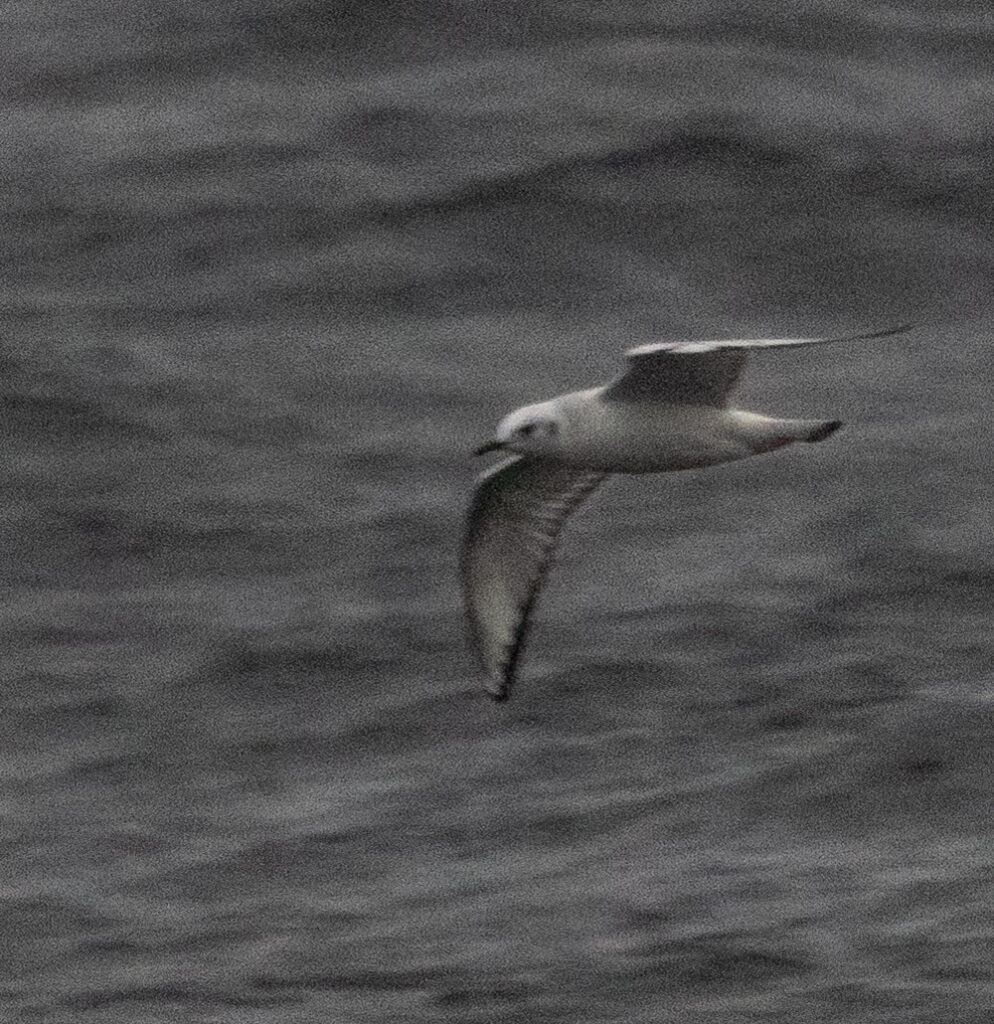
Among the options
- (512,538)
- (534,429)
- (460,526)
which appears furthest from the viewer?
(460,526)

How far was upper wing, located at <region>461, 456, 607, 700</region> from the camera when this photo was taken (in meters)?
14.9

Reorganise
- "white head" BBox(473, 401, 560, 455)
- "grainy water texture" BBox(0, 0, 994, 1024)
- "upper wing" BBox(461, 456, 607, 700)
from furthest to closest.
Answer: "grainy water texture" BBox(0, 0, 994, 1024), "upper wing" BBox(461, 456, 607, 700), "white head" BBox(473, 401, 560, 455)

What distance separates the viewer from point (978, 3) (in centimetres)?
3091

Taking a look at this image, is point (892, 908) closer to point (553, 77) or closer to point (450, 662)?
point (450, 662)

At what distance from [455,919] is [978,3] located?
15046mm

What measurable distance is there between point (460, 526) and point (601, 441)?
9757 mm

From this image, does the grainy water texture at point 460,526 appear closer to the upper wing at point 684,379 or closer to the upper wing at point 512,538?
the upper wing at point 512,538

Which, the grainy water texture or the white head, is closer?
the white head

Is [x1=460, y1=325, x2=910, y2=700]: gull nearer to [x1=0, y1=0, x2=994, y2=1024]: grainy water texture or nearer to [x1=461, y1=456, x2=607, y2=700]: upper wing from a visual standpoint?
[x1=461, y1=456, x2=607, y2=700]: upper wing

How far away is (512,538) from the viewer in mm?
14961

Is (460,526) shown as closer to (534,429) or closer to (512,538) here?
(512,538)

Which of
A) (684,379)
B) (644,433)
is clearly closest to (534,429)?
(644,433)

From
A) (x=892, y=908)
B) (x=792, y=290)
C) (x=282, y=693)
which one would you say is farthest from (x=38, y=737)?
(x=792, y=290)

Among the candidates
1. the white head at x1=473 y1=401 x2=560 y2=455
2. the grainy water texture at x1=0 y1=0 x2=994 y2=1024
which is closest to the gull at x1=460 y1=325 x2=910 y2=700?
the white head at x1=473 y1=401 x2=560 y2=455
